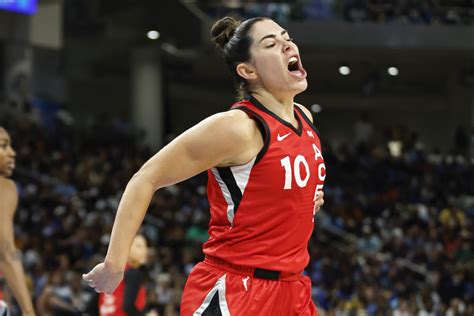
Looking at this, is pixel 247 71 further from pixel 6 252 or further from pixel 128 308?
pixel 128 308

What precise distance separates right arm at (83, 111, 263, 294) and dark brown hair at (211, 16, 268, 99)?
31cm

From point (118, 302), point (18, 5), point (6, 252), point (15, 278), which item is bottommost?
point (18, 5)

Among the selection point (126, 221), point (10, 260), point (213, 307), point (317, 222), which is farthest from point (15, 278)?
point (317, 222)

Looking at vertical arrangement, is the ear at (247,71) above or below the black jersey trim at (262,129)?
above

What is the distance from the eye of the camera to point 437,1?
66.0ft

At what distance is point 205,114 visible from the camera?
89.8 feet

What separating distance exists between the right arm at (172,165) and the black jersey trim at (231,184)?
52mm

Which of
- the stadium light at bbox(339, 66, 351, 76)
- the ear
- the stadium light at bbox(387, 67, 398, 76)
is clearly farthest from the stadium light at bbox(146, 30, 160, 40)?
the ear

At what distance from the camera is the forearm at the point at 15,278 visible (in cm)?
546

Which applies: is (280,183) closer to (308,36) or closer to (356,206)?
(356,206)

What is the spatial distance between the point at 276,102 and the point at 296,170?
0.32 meters

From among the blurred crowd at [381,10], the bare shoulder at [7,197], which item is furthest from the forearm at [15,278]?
the blurred crowd at [381,10]

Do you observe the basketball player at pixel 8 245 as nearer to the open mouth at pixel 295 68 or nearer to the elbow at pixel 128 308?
the elbow at pixel 128 308

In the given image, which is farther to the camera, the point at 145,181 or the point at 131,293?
the point at 131,293
